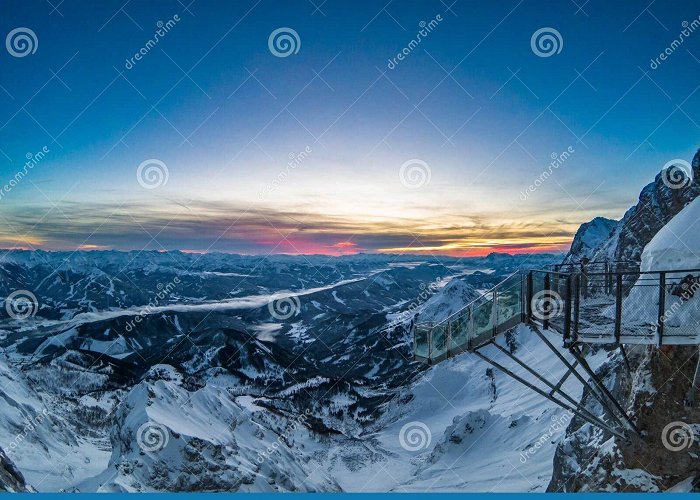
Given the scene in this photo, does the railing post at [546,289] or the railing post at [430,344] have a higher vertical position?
the railing post at [546,289]

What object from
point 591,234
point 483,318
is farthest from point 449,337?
point 591,234

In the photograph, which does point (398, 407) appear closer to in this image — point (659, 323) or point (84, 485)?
point (84, 485)

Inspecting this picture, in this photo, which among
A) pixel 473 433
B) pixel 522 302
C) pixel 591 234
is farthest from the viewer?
pixel 591 234

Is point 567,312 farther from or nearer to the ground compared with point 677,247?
nearer to the ground

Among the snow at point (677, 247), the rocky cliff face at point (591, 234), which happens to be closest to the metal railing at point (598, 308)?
the snow at point (677, 247)

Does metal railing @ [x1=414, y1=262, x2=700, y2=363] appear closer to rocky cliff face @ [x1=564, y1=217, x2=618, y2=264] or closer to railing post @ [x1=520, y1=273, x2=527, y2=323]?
railing post @ [x1=520, y1=273, x2=527, y2=323]

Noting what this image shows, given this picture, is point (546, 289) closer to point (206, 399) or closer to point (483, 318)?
point (483, 318)

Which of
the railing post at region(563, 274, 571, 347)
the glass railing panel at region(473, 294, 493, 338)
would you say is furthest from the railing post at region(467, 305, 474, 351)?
the railing post at region(563, 274, 571, 347)

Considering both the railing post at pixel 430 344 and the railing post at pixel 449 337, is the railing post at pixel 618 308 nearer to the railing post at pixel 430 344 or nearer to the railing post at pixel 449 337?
the railing post at pixel 449 337

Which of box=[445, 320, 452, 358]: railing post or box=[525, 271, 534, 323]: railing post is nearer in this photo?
box=[525, 271, 534, 323]: railing post

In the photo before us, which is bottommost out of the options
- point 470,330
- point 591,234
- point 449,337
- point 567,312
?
point 449,337
